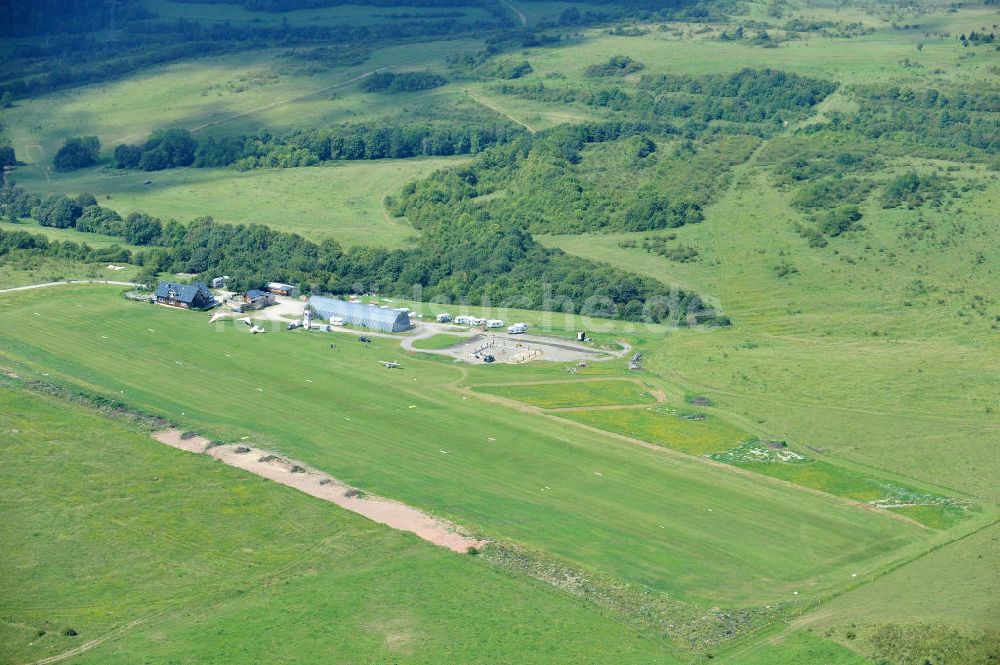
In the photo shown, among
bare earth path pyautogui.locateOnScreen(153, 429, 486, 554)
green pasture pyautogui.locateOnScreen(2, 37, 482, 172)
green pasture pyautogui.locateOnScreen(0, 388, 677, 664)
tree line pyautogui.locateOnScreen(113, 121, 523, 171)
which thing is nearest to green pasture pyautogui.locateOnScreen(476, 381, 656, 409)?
bare earth path pyautogui.locateOnScreen(153, 429, 486, 554)

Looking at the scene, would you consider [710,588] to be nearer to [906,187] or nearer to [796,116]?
[906,187]

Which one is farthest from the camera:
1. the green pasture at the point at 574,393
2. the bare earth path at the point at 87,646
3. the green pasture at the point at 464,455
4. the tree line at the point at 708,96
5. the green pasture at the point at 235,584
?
the tree line at the point at 708,96

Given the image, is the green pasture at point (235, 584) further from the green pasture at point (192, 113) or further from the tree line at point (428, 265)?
the green pasture at point (192, 113)

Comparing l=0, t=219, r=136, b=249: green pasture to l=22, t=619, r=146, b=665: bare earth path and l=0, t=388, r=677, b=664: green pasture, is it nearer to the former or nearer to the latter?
l=0, t=388, r=677, b=664: green pasture

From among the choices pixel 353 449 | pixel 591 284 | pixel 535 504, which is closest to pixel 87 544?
pixel 353 449

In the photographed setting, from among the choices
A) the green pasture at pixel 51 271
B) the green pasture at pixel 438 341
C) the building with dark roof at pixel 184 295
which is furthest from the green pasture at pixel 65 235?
the green pasture at pixel 438 341

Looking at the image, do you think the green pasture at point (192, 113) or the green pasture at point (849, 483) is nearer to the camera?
the green pasture at point (849, 483)

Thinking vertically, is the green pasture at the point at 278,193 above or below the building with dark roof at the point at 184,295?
above
